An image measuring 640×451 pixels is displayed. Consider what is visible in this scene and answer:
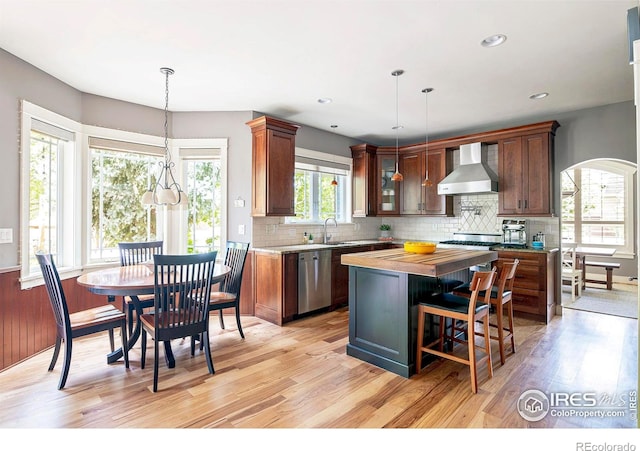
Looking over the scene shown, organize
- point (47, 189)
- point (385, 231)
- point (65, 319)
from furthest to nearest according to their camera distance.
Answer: point (385, 231) → point (47, 189) → point (65, 319)

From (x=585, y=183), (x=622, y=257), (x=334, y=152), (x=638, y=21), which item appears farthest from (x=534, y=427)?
(x=585, y=183)

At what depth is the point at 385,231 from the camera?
650 centimetres

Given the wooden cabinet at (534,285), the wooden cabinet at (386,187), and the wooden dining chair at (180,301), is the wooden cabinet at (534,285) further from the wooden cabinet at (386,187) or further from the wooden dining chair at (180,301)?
the wooden dining chair at (180,301)

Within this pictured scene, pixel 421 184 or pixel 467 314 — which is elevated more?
pixel 421 184

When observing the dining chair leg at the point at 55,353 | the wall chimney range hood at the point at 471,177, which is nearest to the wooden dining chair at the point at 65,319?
the dining chair leg at the point at 55,353

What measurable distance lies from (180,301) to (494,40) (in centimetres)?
327

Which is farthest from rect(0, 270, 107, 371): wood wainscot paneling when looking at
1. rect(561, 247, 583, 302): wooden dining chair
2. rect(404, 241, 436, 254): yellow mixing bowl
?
rect(561, 247, 583, 302): wooden dining chair

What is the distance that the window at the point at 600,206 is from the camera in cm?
668

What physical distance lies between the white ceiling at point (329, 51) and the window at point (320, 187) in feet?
3.46

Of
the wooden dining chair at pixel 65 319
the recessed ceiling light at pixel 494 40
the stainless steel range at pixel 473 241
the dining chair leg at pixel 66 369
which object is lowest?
the dining chair leg at pixel 66 369

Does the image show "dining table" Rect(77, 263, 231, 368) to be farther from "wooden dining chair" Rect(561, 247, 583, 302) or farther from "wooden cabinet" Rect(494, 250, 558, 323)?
"wooden dining chair" Rect(561, 247, 583, 302)

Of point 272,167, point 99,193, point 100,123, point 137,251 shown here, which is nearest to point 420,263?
point 272,167

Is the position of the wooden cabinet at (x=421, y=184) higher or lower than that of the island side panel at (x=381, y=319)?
higher

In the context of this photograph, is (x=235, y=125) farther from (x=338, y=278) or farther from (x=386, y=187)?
(x=386, y=187)
